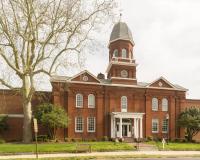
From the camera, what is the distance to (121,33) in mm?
32125

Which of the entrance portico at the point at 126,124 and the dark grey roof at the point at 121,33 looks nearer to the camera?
the entrance portico at the point at 126,124

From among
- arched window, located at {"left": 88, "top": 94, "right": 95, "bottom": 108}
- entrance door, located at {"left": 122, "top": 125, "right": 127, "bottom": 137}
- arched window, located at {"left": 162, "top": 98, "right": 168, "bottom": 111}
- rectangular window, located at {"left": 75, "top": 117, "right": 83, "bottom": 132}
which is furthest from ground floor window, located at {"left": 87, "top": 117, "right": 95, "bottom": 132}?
arched window, located at {"left": 162, "top": 98, "right": 168, "bottom": 111}

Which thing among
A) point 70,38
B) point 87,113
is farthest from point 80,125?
point 70,38

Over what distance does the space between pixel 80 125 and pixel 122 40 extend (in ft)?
49.7

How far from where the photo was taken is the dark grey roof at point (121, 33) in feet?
105

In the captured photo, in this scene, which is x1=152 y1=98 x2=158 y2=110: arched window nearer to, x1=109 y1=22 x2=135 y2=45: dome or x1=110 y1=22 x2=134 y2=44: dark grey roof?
x1=109 y1=22 x2=135 y2=45: dome

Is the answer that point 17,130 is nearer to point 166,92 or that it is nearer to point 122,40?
point 122,40

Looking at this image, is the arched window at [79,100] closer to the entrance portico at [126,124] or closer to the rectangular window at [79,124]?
the rectangular window at [79,124]

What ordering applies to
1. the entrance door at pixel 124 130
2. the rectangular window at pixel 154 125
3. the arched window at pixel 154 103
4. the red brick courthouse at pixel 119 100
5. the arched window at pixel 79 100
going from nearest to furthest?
the red brick courthouse at pixel 119 100 < the arched window at pixel 79 100 < the entrance door at pixel 124 130 < the rectangular window at pixel 154 125 < the arched window at pixel 154 103

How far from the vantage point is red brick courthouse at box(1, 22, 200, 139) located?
27.3 m

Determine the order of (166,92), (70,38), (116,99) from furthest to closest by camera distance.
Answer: (166,92) → (116,99) → (70,38)

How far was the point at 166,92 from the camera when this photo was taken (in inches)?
1227

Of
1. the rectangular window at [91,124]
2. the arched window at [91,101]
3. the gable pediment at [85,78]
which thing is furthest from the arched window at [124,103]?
the rectangular window at [91,124]

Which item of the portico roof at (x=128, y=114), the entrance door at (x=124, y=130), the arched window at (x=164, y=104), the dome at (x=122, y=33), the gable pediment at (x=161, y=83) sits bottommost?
the entrance door at (x=124, y=130)
